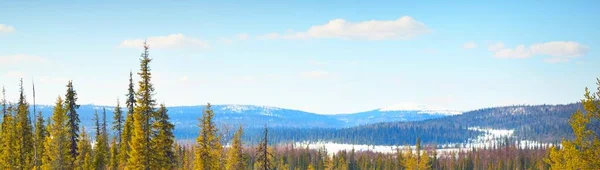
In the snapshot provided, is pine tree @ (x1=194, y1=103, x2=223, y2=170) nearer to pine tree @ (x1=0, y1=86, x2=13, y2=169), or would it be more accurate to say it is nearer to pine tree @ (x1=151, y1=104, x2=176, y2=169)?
pine tree @ (x1=151, y1=104, x2=176, y2=169)

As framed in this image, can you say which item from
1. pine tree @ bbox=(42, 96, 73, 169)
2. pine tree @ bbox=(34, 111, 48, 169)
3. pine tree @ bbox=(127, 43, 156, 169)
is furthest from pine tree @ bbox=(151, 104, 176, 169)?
pine tree @ bbox=(34, 111, 48, 169)

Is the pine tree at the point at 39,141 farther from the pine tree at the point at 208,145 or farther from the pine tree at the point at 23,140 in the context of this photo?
the pine tree at the point at 208,145

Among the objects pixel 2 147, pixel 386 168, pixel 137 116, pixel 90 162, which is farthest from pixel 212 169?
pixel 386 168

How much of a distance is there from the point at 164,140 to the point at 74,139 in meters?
19.0

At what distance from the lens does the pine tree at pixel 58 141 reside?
48281 mm

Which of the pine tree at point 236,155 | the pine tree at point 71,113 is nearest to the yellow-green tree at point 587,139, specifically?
the pine tree at point 236,155

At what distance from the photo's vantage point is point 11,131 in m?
54.1

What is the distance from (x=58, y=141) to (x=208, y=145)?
16.0 metres

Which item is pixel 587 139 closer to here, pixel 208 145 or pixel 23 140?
pixel 208 145

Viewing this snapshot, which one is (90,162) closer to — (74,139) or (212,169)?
(74,139)

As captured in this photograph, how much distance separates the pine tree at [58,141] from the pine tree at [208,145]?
14.6 metres

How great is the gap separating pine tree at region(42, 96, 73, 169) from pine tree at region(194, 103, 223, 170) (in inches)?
576

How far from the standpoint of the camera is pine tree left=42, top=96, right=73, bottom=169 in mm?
48281

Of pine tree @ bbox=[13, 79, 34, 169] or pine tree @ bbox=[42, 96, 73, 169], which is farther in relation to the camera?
pine tree @ bbox=[13, 79, 34, 169]
